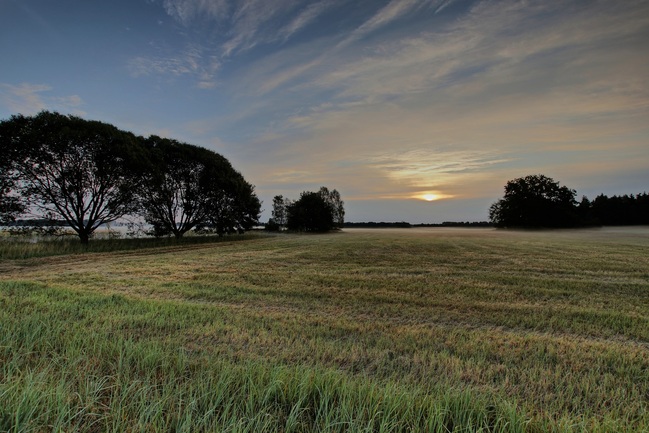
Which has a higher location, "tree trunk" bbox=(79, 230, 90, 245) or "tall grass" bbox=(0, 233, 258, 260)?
"tree trunk" bbox=(79, 230, 90, 245)

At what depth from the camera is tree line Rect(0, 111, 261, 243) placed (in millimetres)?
23656

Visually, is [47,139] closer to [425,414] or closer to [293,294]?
[293,294]

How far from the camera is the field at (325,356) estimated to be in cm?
255

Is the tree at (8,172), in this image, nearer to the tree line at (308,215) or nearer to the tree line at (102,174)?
the tree line at (102,174)

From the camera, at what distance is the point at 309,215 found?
75250mm

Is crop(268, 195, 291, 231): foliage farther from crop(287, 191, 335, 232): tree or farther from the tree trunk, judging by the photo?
the tree trunk

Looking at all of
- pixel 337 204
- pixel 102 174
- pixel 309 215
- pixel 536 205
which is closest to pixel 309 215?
pixel 309 215

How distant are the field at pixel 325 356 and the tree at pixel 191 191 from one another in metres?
25.6

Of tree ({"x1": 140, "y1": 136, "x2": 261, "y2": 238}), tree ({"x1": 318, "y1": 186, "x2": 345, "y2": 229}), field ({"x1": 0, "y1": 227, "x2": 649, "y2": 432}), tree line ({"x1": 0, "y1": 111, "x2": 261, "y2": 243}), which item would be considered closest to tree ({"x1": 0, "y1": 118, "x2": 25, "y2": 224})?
tree line ({"x1": 0, "y1": 111, "x2": 261, "y2": 243})

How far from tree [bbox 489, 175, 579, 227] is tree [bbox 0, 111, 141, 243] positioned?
3572 inches

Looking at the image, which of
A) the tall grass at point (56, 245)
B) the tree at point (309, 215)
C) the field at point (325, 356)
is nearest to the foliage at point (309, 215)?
the tree at point (309, 215)

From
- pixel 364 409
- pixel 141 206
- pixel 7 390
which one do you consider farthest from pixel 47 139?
pixel 364 409

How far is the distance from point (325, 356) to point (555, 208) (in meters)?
98.4

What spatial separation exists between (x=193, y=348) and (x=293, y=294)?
4558 millimetres
